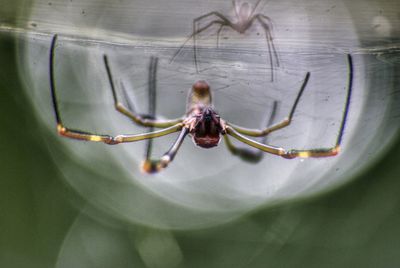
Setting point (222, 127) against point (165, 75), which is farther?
point (165, 75)

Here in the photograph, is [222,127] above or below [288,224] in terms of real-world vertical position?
above

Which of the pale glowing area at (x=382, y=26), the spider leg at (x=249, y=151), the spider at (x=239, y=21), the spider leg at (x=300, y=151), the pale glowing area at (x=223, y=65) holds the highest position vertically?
the pale glowing area at (x=382, y=26)

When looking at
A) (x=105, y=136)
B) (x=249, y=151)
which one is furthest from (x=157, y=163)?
(x=249, y=151)

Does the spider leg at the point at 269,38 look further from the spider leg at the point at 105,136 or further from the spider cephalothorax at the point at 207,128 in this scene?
the spider leg at the point at 105,136

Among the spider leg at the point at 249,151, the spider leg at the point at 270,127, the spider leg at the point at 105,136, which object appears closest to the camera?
the spider leg at the point at 105,136

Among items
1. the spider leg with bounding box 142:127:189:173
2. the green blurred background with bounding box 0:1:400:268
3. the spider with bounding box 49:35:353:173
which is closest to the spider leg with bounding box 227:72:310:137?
the spider with bounding box 49:35:353:173

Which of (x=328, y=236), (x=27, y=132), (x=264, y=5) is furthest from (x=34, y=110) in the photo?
(x=328, y=236)

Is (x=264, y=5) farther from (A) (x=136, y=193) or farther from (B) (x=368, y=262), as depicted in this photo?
(A) (x=136, y=193)

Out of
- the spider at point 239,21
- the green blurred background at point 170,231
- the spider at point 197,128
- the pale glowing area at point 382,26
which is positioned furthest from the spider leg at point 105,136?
the green blurred background at point 170,231
